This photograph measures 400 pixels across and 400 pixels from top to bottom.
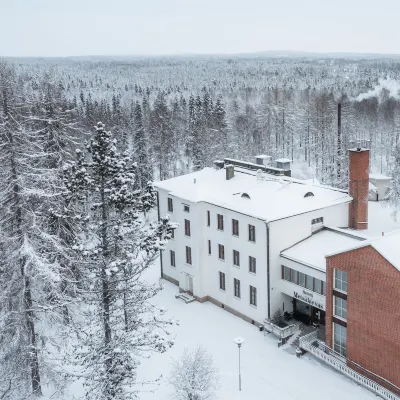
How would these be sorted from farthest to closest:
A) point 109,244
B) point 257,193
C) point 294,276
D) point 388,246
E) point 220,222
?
1. point 220,222
2. point 257,193
3. point 294,276
4. point 388,246
5. point 109,244

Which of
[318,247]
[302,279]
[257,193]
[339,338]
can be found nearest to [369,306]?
[339,338]

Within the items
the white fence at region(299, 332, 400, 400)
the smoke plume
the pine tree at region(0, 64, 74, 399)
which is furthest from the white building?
the smoke plume

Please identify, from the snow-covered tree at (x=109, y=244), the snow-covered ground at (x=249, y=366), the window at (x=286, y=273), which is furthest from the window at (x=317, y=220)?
the snow-covered tree at (x=109, y=244)

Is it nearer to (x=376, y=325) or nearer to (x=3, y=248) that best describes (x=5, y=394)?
(x=3, y=248)

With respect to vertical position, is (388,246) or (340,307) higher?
(388,246)

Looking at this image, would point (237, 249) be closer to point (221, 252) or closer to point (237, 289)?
point (221, 252)

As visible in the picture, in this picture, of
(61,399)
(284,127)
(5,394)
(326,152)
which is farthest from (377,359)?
(284,127)

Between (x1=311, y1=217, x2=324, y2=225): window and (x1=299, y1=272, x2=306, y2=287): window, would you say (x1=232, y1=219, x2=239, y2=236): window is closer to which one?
(x1=311, y1=217, x2=324, y2=225): window
